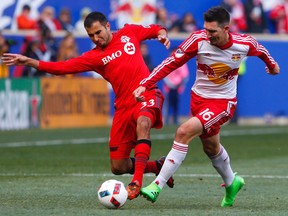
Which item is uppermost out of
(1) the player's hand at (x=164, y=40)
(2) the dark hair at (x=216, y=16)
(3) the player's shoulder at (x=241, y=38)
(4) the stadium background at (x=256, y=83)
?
(2) the dark hair at (x=216, y=16)

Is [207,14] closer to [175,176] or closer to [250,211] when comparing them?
[250,211]

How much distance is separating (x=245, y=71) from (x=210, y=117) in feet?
63.1

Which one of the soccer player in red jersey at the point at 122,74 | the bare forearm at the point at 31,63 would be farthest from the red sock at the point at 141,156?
the bare forearm at the point at 31,63

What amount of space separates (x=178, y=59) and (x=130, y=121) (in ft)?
4.26

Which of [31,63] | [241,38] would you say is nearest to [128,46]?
[31,63]

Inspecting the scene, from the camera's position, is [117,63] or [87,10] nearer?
[117,63]

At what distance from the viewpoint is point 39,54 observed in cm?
2572

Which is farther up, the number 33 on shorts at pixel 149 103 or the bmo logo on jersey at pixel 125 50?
the bmo logo on jersey at pixel 125 50

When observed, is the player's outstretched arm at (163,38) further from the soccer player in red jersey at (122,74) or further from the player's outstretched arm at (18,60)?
the player's outstretched arm at (18,60)

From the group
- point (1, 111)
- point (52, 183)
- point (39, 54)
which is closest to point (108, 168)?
point (52, 183)

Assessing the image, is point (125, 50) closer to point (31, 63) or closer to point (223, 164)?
point (31, 63)

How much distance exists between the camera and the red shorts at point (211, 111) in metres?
10.5

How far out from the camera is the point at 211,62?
1058 centimetres

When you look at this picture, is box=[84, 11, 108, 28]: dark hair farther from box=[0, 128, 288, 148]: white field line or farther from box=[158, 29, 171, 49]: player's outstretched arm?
box=[0, 128, 288, 148]: white field line
